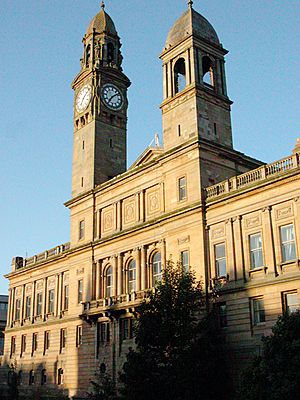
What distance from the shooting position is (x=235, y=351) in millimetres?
34594

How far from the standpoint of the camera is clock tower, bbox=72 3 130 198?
53.7 m

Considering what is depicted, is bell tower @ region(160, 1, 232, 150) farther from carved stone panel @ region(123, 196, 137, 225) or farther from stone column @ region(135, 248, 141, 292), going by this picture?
stone column @ region(135, 248, 141, 292)

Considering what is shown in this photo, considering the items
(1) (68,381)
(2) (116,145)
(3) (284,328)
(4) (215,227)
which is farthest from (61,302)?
(3) (284,328)

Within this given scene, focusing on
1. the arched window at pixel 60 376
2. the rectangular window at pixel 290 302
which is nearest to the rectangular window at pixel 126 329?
the arched window at pixel 60 376

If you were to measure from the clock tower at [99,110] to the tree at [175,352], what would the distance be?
67.0ft

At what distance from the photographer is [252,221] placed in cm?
3588

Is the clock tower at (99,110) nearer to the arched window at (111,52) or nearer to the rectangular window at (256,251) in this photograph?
the arched window at (111,52)

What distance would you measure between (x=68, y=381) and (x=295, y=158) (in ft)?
94.2

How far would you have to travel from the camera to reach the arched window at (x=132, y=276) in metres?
44.9

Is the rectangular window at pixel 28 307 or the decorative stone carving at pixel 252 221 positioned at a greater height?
the decorative stone carving at pixel 252 221

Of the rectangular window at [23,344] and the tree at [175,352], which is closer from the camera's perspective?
the tree at [175,352]

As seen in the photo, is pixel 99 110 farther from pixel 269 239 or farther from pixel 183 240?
pixel 269 239

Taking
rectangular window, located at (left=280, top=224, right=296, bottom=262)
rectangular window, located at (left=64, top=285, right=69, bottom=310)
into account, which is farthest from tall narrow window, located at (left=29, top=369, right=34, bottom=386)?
rectangular window, located at (left=280, top=224, right=296, bottom=262)

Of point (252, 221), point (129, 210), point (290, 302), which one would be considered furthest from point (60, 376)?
point (290, 302)
